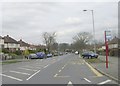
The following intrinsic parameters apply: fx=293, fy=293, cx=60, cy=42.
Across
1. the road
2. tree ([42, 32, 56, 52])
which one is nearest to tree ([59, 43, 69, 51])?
tree ([42, 32, 56, 52])

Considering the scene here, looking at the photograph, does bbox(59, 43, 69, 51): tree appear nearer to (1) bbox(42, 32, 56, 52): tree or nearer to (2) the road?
(1) bbox(42, 32, 56, 52): tree

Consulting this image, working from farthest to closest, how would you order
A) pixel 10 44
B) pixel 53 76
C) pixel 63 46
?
pixel 63 46
pixel 10 44
pixel 53 76

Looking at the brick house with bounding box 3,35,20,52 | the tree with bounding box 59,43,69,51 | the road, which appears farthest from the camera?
the tree with bounding box 59,43,69,51

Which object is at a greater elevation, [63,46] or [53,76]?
[63,46]

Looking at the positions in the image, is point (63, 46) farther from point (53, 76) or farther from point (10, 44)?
point (53, 76)

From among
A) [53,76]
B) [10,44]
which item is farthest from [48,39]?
[53,76]

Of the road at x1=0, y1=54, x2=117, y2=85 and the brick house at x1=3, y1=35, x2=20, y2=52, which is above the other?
the brick house at x1=3, y1=35, x2=20, y2=52

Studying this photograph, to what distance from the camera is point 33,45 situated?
17500 centimetres

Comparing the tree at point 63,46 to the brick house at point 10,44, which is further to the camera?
the tree at point 63,46

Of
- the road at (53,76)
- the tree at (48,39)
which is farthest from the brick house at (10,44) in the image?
the road at (53,76)

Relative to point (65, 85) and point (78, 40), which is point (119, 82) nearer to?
point (65, 85)

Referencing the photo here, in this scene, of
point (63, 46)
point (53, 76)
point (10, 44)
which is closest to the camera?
point (53, 76)

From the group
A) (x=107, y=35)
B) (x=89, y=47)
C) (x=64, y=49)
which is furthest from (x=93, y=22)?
(x=64, y=49)

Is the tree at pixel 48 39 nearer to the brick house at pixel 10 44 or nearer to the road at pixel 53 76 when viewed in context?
the brick house at pixel 10 44
